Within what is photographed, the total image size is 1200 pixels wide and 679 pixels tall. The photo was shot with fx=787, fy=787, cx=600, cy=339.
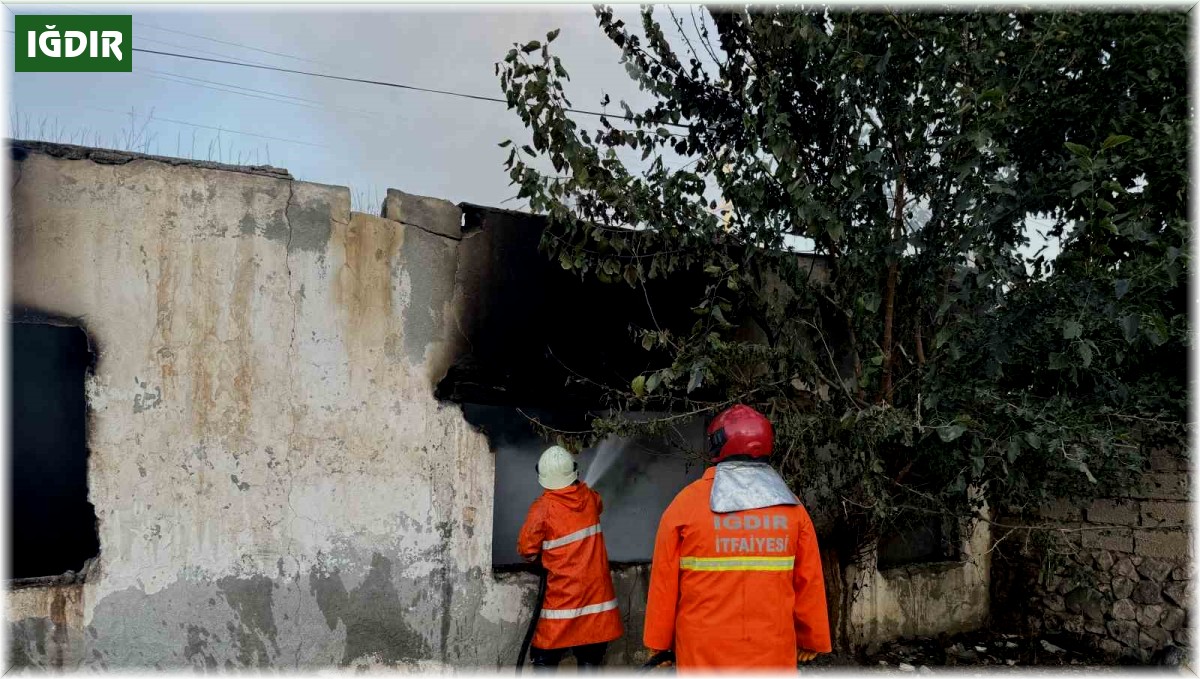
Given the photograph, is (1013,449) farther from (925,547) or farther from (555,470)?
(925,547)

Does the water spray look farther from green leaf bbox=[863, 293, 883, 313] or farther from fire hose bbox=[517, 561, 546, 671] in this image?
green leaf bbox=[863, 293, 883, 313]

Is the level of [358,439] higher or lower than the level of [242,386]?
lower

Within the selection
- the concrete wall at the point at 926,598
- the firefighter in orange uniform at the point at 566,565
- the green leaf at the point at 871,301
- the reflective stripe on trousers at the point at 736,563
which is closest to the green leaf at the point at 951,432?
the green leaf at the point at 871,301

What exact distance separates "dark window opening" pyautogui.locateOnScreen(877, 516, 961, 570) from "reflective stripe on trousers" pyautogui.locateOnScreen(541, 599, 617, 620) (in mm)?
2533

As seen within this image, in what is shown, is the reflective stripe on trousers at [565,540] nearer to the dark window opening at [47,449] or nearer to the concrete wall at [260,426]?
the concrete wall at [260,426]

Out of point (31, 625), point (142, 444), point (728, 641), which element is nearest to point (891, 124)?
point (728, 641)

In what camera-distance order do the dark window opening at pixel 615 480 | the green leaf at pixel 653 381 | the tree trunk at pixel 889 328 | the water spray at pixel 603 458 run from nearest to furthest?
1. the green leaf at pixel 653 381
2. the tree trunk at pixel 889 328
3. the dark window opening at pixel 615 480
4. the water spray at pixel 603 458

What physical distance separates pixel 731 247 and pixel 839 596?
2.20 m

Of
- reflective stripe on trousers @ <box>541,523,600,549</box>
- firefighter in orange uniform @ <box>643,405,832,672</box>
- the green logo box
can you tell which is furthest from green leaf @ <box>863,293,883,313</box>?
the green logo box

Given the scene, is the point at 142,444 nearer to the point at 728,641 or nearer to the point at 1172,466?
the point at 728,641

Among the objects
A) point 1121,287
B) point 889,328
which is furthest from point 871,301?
point 1121,287

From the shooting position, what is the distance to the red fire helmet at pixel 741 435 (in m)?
3.15

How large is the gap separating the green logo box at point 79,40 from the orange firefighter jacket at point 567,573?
10.4 feet

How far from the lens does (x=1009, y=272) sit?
3480 mm
